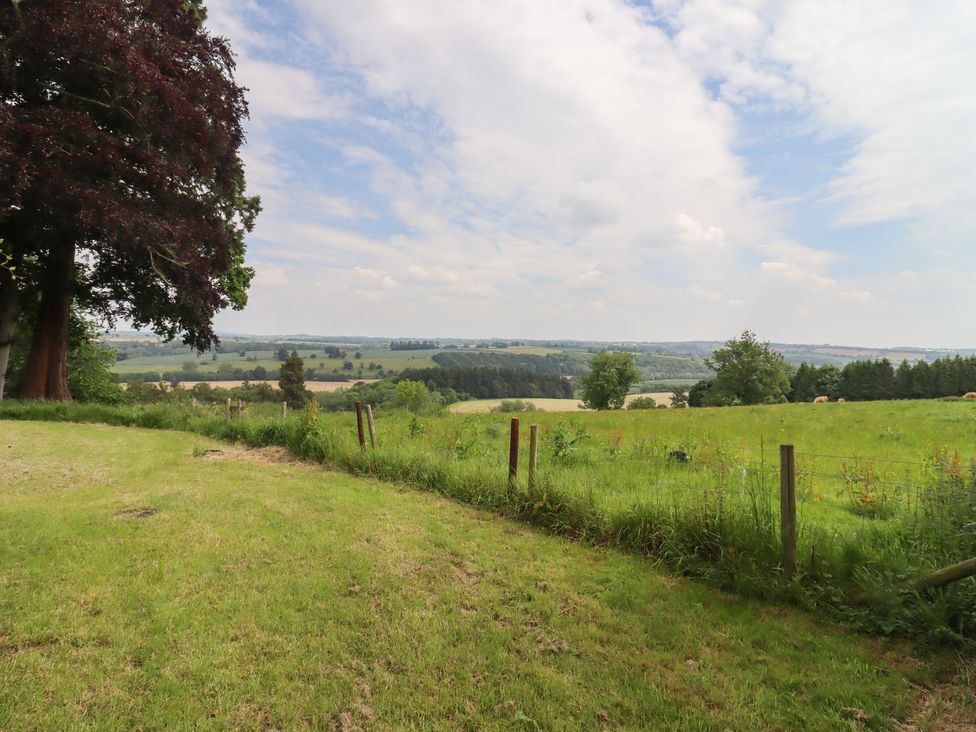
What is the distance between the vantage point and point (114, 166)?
46.9 ft

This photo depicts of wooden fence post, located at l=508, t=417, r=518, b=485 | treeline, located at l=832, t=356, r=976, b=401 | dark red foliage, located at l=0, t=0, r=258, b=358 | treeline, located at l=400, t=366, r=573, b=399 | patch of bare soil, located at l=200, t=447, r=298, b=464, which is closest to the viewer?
wooden fence post, located at l=508, t=417, r=518, b=485

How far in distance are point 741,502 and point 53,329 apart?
938 inches

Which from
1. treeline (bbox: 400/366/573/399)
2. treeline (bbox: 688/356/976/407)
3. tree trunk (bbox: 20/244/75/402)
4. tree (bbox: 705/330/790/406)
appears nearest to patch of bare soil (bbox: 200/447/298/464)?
tree trunk (bbox: 20/244/75/402)

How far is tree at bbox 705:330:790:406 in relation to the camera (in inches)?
1994

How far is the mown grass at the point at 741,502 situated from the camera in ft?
15.2

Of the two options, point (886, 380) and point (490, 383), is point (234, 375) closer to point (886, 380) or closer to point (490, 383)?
point (490, 383)

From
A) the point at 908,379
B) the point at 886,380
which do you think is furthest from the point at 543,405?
the point at 908,379

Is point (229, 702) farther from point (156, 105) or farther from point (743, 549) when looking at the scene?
point (156, 105)

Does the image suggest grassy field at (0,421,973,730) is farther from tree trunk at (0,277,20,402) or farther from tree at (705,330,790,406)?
tree at (705,330,790,406)

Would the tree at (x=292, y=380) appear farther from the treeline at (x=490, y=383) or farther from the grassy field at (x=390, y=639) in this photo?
the grassy field at (x=390, y=639)

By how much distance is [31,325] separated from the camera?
22.1 meters

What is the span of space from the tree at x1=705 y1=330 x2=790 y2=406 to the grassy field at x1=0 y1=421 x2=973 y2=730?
52339 mm

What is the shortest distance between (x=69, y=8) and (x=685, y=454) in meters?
20.9

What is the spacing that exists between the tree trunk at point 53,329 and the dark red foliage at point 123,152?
0.95 feet
